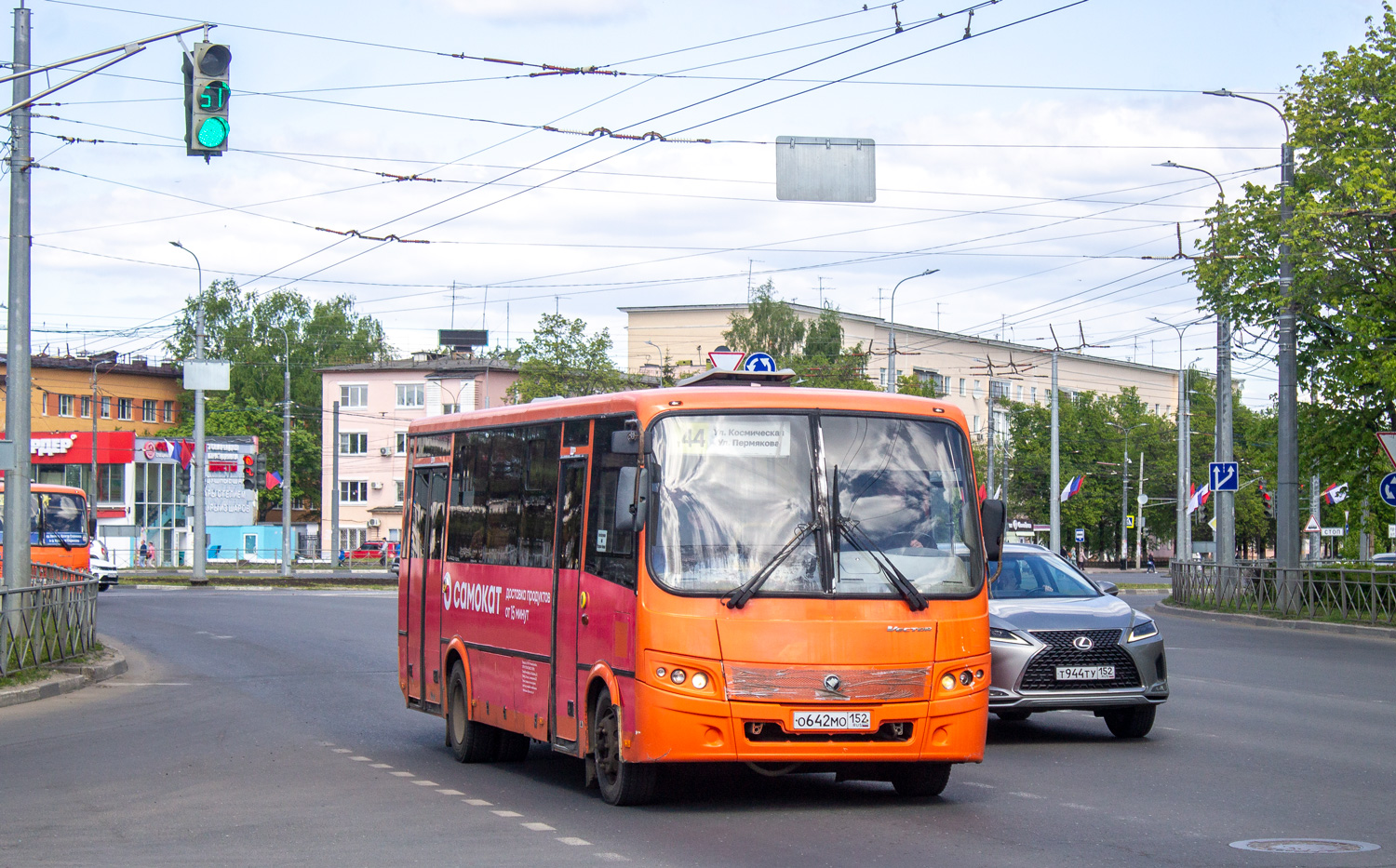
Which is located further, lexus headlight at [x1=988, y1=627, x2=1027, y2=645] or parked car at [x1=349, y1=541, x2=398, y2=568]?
parked car at [x1=349, y1=541, x2=398, y2=568]

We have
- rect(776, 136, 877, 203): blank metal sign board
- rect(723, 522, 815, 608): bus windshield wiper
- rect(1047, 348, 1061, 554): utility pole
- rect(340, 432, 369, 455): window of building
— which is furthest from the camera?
rect(340, 432, 369, 455): window of building

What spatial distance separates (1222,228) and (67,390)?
272 feet

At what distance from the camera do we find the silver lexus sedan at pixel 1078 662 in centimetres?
1321

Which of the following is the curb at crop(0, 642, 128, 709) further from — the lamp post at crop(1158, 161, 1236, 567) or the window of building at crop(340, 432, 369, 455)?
the window of building at crop(340, 432, 369, 455)

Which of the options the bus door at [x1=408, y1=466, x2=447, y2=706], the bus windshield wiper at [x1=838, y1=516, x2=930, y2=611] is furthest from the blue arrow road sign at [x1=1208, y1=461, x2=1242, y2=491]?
the bus windshield wiper at [x1=838, y1=516, x2=930, y2=611]

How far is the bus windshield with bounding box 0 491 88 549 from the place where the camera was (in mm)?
42531

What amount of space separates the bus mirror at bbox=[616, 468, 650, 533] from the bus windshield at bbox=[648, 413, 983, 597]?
8cm

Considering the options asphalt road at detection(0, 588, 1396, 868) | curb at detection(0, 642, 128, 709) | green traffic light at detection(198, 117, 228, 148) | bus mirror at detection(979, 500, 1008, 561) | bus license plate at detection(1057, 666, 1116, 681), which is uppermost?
green traffic light at detection(198, 117, 228, 148)

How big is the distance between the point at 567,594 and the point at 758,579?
1.84 meters

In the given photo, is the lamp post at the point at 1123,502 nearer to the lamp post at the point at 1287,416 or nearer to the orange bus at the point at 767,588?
the lamp post at the point at 1287,416

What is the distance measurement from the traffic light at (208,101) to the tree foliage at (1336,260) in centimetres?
1871

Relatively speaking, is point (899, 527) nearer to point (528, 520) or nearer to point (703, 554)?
point (703, 554)

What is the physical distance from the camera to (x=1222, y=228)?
3575 cm

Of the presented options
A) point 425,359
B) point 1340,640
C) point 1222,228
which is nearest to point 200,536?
point 1222,228
